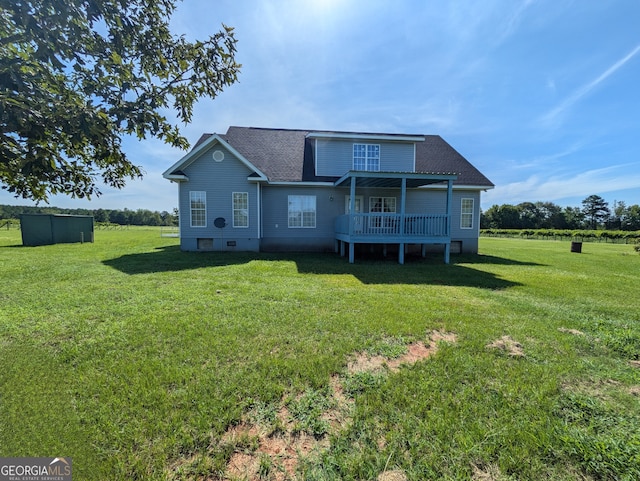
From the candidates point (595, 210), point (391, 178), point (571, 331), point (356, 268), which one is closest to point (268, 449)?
point (571, 331)

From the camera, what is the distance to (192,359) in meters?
3.29

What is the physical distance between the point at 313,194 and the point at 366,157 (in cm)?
328

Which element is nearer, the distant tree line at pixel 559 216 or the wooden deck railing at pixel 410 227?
the wooden deck railing at pixel 410 227

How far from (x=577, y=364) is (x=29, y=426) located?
540 cm

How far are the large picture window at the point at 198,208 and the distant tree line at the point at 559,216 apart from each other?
257 feet

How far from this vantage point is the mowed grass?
2.04 metres

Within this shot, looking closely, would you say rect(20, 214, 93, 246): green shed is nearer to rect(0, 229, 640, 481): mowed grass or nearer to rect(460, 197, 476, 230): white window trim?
rect(0, 229, 640, 481): mowed grass

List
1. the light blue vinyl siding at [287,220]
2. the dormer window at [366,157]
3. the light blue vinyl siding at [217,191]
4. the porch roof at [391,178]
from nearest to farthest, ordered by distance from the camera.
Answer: the porch roof at [391,178], the light blue vinyl siding at [217,191], the light blue vinyl siding at [287,220], the dormer window at [366,157]

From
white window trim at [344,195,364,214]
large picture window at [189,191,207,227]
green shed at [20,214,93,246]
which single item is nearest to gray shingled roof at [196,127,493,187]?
white window trim at [344,195,364,214]

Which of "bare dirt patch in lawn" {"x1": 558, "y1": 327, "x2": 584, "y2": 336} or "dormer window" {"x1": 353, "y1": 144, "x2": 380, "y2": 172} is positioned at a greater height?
"dormer window" {"x1": 353, "y1": 144, "x2": 380, "y2": 172}

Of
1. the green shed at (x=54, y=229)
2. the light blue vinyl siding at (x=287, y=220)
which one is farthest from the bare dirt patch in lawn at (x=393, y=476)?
the green shed at (x=54, y=229)

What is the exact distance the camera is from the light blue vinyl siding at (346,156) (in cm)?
1399

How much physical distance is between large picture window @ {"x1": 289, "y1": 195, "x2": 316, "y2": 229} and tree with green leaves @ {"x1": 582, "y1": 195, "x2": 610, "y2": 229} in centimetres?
9261

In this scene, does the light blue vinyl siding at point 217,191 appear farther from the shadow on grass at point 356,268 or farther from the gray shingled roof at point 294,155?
the gray shingled roof at point 294,155
